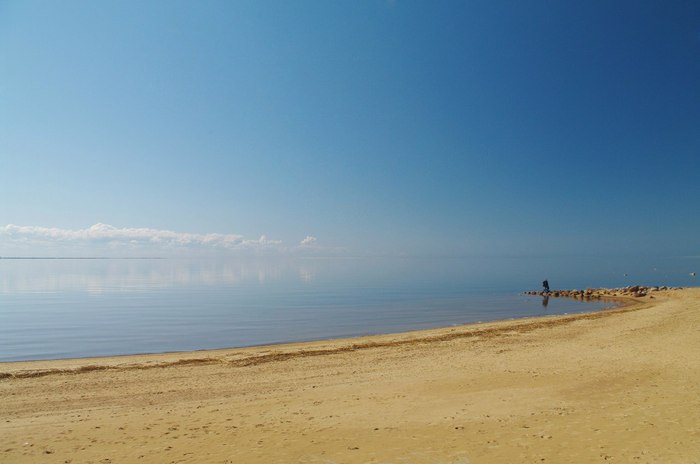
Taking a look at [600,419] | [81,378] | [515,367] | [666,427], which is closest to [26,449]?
[81,378]

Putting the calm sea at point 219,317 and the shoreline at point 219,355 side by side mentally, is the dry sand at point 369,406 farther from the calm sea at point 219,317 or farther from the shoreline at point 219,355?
the calm sea at point 219,317

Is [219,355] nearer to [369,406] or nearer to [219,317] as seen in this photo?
[369,406]

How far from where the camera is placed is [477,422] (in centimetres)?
985

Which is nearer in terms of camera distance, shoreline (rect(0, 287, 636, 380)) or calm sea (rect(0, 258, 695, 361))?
shoreline (rect(0, 287, 636, 380))

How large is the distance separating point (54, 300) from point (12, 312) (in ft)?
36.1

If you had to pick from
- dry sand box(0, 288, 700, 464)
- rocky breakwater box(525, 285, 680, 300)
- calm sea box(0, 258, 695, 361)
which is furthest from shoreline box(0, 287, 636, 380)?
rocky breakwater box(525, 285, 680, 300)

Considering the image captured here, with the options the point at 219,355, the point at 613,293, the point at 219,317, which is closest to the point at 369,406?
the point at 219,355

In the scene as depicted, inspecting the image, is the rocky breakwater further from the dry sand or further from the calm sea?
Answer: the dry sand

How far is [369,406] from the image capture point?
11.3 m

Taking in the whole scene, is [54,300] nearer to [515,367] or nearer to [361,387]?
[361,387]

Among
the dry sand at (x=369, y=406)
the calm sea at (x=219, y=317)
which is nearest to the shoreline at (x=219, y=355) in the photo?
the dry sand at (x=369, y=406)

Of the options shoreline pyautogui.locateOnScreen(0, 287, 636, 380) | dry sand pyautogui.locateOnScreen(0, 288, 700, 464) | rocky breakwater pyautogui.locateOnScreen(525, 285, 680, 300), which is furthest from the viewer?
rocky breakwater pyautogui.locateOnScreen(525, 285, 680, 300)

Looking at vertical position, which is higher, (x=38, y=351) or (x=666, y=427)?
(x=666, y=427)

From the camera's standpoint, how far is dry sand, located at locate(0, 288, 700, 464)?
8.38 m
